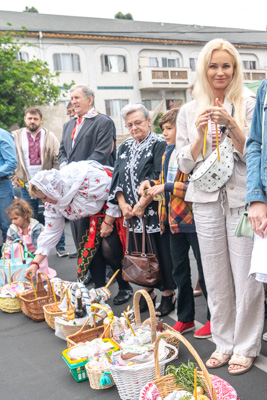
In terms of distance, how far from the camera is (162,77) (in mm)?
29953

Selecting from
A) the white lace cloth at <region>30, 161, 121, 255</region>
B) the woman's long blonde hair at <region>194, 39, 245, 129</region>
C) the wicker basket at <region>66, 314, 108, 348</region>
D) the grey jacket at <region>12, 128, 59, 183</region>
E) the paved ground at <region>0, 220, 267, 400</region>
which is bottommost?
the paved ground at <region>0, 220, 267, 400</region>

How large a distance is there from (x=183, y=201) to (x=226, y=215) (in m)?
0.51

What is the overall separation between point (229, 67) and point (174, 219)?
1.11 metres

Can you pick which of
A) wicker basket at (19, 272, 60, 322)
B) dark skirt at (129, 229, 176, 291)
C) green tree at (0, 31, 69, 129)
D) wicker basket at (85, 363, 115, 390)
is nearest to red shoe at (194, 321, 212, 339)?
dark skirt at (129, 229, 176, 291)

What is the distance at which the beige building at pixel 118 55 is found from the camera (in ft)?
89.6

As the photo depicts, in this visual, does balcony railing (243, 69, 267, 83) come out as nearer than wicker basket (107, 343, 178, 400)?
No

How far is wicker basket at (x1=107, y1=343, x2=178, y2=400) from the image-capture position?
8.23ft

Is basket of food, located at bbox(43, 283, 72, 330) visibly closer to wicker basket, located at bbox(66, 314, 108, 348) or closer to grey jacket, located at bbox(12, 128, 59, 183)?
wicker basket, located at bbox(66, 314, 108, 348)

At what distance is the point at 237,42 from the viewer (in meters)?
32.7

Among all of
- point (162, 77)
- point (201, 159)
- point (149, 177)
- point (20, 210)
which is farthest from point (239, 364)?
point (162, 77)

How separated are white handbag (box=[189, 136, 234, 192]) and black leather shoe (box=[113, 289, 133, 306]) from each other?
1.96 meters

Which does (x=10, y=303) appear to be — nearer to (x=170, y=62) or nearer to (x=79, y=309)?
(x=79, y=309)

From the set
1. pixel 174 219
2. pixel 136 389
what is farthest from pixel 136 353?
pixel 174 219

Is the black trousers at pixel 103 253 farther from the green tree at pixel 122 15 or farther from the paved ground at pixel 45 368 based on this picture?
the green tree at pixel 122 15
